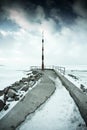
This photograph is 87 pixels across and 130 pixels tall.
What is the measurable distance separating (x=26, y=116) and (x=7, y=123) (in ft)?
3.17

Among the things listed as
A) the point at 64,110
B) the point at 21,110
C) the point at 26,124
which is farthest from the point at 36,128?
the point at 64,110

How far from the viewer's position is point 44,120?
5652mm

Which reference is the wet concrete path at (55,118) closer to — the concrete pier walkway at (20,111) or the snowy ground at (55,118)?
the snowy ground at (55,118)

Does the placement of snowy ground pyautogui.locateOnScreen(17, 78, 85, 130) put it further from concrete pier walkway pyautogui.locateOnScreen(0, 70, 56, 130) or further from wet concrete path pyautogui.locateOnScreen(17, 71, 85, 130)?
concrete pier walkway pyautogui.locateOnScreen(0, 70, 56, 130)

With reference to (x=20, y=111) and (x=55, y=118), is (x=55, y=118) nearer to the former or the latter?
(x=55, y=118)

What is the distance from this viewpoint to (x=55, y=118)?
584 cm

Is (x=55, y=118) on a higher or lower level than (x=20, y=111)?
lower

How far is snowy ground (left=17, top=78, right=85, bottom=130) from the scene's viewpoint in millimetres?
5141

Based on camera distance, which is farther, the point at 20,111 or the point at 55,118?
the point at 20,111

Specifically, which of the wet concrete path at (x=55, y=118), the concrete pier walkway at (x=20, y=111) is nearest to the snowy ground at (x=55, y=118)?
the wet concrete path at (x=55, y=118)

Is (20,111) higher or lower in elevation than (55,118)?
higher

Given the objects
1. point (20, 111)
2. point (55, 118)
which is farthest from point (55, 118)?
point (20, 111)

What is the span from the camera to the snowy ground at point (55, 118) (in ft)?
16.9

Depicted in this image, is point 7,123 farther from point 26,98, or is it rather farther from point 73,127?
point 26,98
